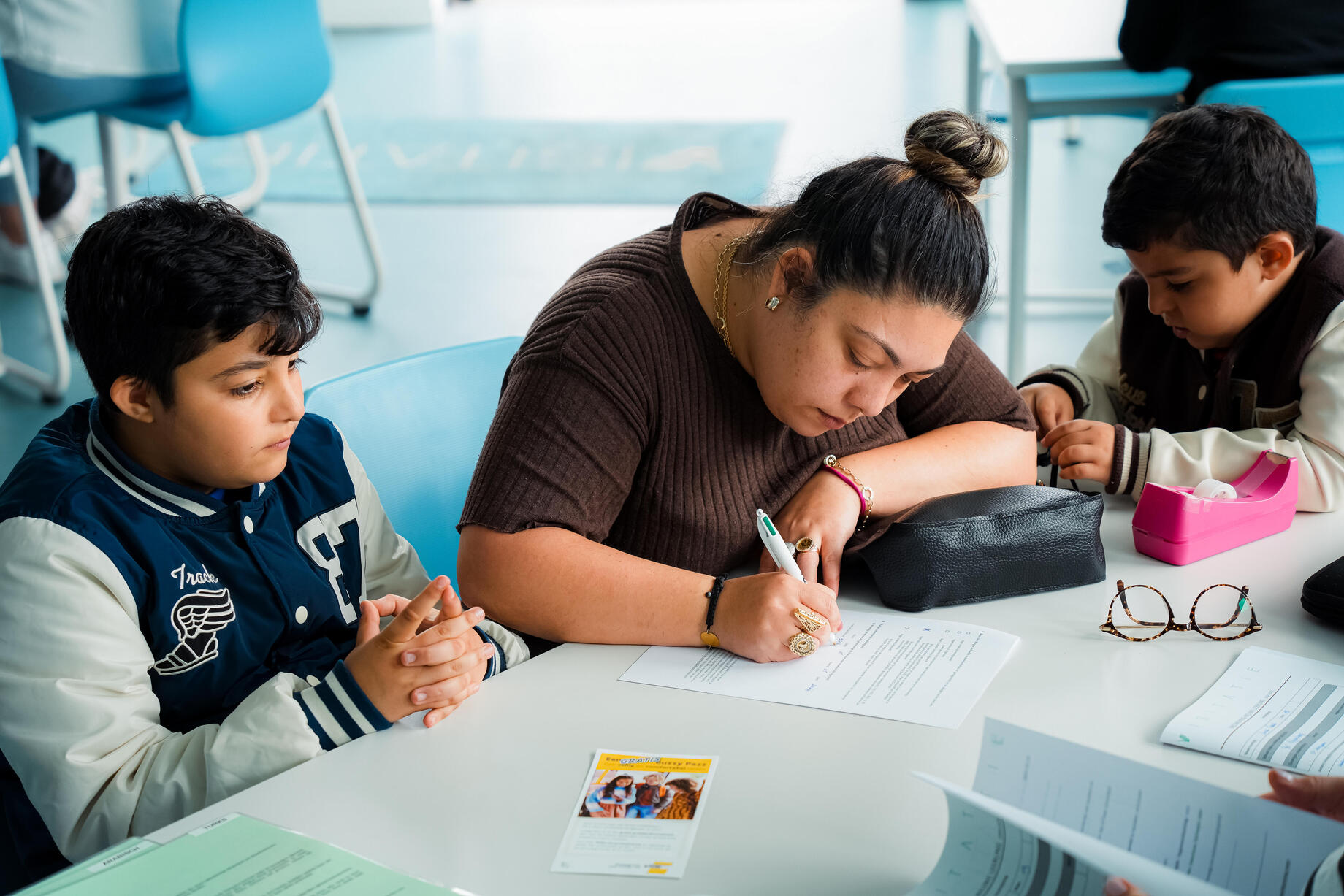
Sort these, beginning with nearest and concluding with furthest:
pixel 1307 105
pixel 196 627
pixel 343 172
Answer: pixel 196 627 → pixel 1307 105 → pixel 343 172

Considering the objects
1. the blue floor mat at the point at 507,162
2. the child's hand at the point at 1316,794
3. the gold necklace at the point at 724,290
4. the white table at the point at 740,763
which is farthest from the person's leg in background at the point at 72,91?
the child's hand at the point at 1316,794

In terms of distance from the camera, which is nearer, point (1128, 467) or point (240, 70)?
point (1128, 467)

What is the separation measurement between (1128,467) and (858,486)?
0.40 m

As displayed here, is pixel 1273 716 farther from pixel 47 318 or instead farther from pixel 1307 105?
pixel 47 318

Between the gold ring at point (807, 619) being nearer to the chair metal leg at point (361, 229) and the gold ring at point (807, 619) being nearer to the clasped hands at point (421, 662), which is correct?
the clasped hands at point (421, 662)

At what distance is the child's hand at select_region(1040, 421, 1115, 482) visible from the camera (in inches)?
60.8

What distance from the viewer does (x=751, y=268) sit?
131 cm

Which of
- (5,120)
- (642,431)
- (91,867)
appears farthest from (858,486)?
(5,120)

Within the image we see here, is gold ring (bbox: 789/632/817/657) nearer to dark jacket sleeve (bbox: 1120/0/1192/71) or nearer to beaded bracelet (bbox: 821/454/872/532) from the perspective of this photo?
beaded bracelet (bbox: 821/454/872/532)

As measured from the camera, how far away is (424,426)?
Answer: 163 centimetres

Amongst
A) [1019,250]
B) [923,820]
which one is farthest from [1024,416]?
[1019,250]

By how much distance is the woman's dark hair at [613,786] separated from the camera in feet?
3.13

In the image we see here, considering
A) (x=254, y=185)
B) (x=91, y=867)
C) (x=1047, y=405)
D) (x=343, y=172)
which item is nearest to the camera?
(x=91, y=867)

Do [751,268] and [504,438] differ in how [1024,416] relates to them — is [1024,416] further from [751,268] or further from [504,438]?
[504,438]
